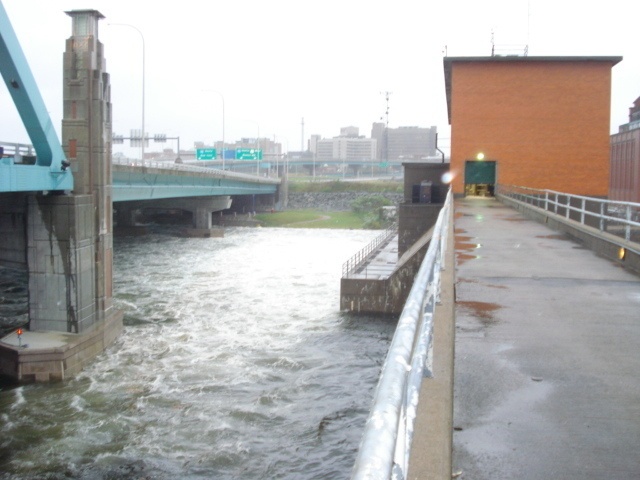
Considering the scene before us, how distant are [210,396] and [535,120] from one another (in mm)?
28133

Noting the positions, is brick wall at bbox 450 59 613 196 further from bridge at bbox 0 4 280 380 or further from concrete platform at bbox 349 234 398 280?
bridge at bbox 0 4 280 380

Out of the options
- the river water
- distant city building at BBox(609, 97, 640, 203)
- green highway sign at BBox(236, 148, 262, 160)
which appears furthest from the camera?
green highway sign at BBox(236, 148, 262, 160)

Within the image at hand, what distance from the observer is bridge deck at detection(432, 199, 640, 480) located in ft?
14.8

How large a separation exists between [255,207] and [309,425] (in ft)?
276

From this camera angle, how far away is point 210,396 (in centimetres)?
1958

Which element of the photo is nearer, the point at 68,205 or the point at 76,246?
the point at 76,246

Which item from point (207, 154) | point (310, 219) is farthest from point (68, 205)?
point (207, 154)

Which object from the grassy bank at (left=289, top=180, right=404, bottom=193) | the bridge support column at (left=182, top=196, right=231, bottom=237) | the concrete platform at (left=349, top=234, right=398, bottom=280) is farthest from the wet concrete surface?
the grassy bank at (left=289, top=180, right=404, bottom=193)

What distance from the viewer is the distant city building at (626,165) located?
153 ft

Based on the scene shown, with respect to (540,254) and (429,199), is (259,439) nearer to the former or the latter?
(540,254)

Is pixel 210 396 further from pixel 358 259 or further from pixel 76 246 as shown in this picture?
pixel 358 259

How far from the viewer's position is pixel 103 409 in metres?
18.5

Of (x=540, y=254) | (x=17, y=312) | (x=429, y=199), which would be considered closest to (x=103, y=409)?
(x=540, y=254)

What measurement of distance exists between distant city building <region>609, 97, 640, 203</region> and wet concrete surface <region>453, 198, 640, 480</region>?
121ft
